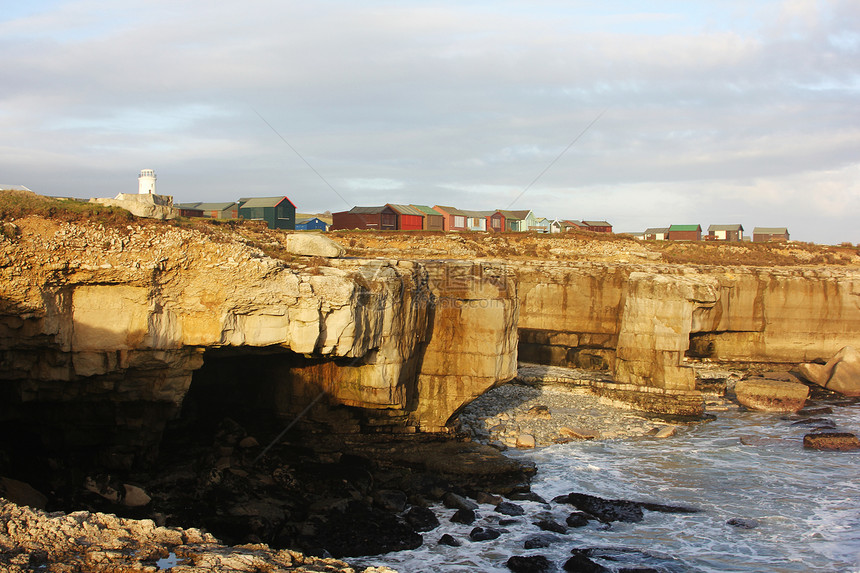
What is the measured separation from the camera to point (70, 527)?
7516mm

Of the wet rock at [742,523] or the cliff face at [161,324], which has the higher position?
the cliff face at [161,324]

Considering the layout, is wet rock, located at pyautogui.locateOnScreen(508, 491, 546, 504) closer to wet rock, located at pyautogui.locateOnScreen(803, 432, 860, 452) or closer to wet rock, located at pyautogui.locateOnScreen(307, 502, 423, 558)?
wet rock, located at pyautogui.locateOnScreen(307, 502, 423, 558)

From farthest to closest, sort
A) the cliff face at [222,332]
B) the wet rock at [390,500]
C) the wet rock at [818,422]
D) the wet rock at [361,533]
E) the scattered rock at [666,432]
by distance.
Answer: the wet rock at [818,422] → the scattered rock at [666,432] → the wet rock at [390,500] → the cliff face at [222,332] → the wet rock at [361,533]

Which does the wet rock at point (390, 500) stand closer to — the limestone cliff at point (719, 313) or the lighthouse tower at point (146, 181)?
the lighthouse tower at point (146, 181)

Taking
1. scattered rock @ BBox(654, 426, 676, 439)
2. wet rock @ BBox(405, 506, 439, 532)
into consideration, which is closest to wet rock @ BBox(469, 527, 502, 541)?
wet rock @ BBox(405, 506, 439, 532)

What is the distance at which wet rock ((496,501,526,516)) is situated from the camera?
14570mm

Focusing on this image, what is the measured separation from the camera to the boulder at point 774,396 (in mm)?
26203

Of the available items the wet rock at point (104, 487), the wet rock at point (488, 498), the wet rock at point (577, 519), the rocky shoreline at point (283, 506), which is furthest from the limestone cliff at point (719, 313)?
the wet rock at point (104, 487)

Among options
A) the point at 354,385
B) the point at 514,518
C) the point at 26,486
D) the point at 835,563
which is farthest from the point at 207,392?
the point at 835,563

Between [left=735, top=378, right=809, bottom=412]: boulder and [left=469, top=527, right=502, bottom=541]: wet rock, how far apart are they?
17764 mm

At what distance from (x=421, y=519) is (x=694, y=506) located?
277 inches

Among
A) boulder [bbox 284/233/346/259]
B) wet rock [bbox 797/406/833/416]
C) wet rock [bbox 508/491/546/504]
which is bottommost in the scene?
wet rock [bbox 508/491/546/504]

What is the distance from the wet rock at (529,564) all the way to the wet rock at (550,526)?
1604 mm

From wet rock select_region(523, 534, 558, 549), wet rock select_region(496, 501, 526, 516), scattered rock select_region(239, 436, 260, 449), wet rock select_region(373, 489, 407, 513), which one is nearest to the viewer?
wet rock select_region(523, 534, 558, 549)
